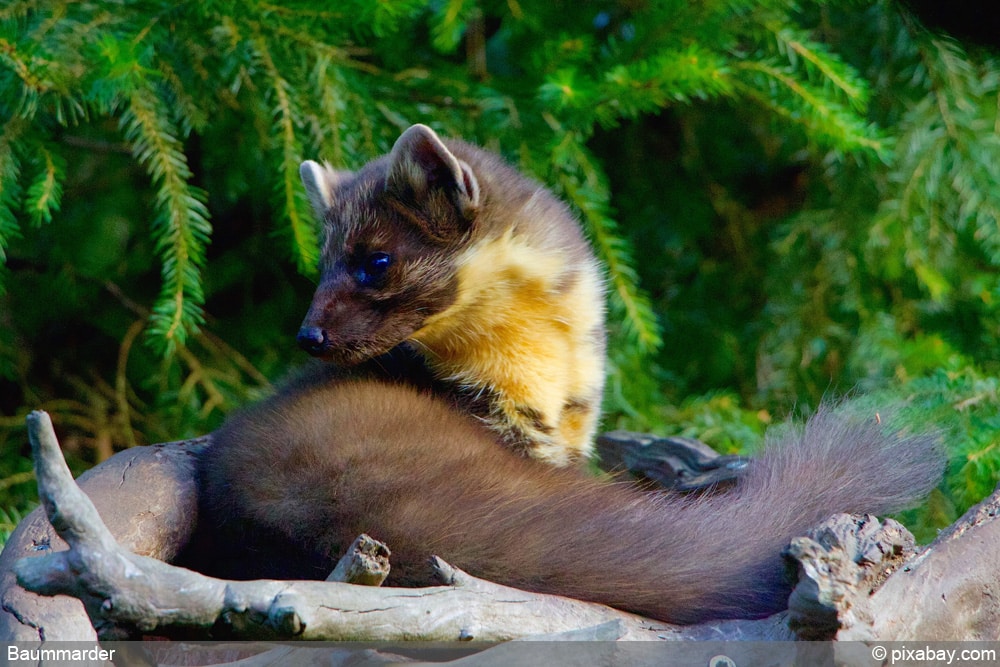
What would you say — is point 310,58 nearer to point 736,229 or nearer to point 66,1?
point 66,1

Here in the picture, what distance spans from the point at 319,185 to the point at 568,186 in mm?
640

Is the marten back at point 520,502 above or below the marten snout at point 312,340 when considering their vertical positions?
below

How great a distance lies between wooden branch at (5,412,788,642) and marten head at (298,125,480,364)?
573mm

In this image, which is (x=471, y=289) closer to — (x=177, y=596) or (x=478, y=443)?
(x=478, y=443)

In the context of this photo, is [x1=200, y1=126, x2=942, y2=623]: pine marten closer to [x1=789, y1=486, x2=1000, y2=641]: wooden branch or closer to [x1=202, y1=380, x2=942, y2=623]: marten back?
[x1=202, y1=380, x2=942, y2=623]: marten back

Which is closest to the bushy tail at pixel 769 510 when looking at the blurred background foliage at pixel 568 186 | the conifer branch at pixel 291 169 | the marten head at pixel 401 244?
the blurred background foliage at pixel 568 186

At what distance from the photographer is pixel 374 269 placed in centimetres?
166

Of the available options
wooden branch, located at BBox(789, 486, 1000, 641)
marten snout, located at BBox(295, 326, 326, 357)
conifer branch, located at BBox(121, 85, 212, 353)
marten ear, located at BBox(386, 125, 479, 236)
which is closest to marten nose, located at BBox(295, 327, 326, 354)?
marten snout, located at BBox(295, 326, 326, 357)

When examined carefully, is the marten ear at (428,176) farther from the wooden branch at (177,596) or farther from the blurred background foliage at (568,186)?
the wooden branch at (177,596)

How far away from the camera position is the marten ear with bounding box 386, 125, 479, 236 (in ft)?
5.44

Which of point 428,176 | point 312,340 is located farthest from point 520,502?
point 428,176

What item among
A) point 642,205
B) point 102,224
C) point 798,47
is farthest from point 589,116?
point 102,224

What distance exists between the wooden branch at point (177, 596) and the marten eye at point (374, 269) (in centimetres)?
64

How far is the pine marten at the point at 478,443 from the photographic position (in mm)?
1268
